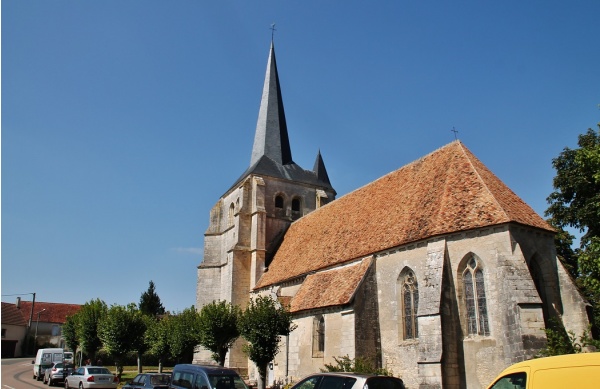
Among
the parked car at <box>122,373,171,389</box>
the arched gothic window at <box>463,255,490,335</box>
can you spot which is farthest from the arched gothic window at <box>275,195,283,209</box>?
the parked car at <box>122,373,171,389</box>

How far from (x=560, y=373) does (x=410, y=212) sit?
1450 centimetres

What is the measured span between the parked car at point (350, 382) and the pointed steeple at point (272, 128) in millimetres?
27457

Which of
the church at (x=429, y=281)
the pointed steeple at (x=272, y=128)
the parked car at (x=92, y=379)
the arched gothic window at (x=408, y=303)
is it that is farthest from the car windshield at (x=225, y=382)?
the pointed steeple at (x=272, y=128)

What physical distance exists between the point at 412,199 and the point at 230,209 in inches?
730

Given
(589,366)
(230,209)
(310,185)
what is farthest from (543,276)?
(230,209)

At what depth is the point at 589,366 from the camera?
593 cm

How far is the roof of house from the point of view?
66.9m

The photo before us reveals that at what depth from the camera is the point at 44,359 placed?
29.5 metres

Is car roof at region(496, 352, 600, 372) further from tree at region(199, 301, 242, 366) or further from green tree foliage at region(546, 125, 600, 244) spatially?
tree at region(199, 301, 242, 366)

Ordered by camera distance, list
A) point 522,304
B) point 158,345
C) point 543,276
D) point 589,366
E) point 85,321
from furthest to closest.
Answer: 1. point 85,321
2. point 158,345
3. point 543,276
4. point 522,304
5. point 589,366

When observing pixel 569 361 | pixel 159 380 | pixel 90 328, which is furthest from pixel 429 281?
pixel 90 328

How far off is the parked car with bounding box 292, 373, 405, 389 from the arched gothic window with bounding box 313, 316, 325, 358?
11055 millimetres

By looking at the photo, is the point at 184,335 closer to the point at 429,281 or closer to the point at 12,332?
the point at 429,281

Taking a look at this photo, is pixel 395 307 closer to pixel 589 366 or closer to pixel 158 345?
pixel 589 366
